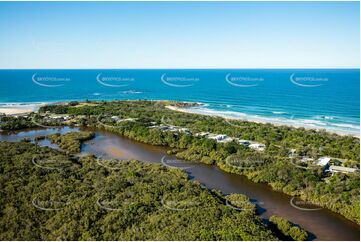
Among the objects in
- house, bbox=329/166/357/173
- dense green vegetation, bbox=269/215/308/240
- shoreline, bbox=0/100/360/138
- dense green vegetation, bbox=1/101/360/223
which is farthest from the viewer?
shoreline, bbox=0/100/360/138

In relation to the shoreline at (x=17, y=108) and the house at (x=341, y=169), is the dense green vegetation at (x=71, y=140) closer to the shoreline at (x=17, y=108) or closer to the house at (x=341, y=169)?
the shoreline at (x=17, y=108)

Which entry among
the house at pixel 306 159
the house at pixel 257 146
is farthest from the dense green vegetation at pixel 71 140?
the house at pixel 306 159

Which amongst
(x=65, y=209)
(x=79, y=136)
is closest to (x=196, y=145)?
(x=79, y=136)

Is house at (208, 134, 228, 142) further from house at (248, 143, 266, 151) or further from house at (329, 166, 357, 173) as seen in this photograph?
house at (329, 166, 357, 173)

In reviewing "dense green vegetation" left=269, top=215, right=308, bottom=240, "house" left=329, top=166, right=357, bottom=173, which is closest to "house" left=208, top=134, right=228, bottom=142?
"house" left=329, top=166, right=357, bottom=173

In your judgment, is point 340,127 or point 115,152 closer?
point 115,152

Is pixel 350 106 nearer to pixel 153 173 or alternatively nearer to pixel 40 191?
pixel 153 173
